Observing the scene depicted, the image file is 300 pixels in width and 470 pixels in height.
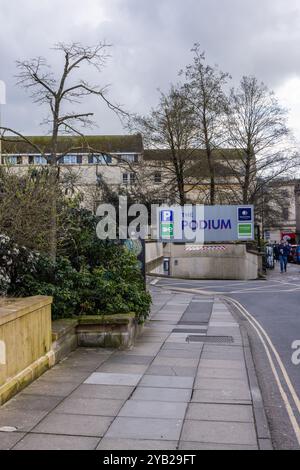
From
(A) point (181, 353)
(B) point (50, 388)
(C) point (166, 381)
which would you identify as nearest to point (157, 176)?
(A) point (181, 353)

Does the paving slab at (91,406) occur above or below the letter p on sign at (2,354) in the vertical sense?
below

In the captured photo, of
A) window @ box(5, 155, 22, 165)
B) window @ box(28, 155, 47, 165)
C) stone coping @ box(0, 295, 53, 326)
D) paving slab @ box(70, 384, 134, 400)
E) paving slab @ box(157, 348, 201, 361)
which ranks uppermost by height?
window @ box(28, 155, 47, 165)

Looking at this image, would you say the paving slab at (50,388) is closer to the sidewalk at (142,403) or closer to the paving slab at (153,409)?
the sidewalk at (142,403)

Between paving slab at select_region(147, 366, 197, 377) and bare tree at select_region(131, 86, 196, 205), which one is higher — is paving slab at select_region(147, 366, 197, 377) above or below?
below

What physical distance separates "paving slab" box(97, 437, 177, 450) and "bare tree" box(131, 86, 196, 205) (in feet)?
113

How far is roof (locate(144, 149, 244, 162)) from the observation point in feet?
134

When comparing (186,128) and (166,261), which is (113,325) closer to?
(166,261)

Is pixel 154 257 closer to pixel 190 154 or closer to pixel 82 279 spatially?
pixel 190 154

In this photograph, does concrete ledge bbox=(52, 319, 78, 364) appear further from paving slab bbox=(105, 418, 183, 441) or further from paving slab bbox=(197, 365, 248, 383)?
paving slab bbox=(105, 418, 183, 441)

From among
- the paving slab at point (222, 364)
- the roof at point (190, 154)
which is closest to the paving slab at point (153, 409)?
the paving slab at point (222, 364)

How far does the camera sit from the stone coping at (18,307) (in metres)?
6.43

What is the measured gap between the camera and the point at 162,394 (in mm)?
6793

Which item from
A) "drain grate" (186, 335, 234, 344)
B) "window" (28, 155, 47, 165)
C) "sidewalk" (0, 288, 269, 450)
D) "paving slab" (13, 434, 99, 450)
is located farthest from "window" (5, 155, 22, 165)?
"paving slab" (13, 434, 99, 450)
